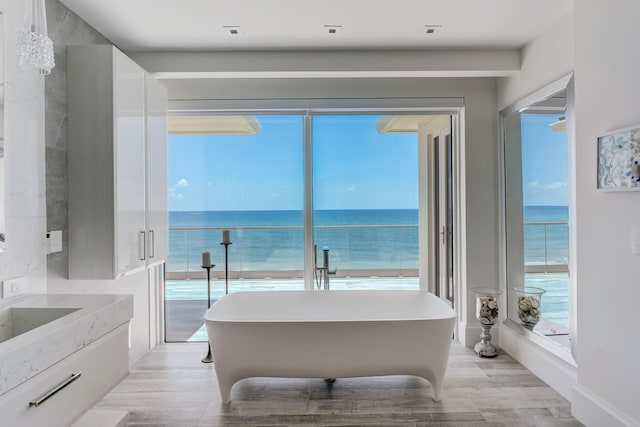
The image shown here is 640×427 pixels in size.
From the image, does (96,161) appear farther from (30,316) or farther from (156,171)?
(30,316)

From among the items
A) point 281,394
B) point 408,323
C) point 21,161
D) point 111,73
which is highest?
point 111,73

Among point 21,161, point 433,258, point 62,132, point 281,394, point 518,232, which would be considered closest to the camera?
point 21,161

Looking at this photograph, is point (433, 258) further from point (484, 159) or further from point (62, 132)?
point (62, 132)

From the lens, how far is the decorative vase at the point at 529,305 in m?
3.24

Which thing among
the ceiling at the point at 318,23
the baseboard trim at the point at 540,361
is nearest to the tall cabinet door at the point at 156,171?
the ceiling at the point at 318,23

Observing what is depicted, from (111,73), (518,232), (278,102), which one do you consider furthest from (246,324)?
(518,232)

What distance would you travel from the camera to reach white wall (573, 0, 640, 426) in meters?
2.04

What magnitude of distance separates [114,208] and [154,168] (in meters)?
0.68

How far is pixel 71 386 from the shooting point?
5.31ft

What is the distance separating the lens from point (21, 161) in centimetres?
220

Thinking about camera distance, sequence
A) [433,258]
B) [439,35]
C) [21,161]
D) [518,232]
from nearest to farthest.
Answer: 1. [21,161]
2. [439,35]
3. [518,232]
4. [433,258]

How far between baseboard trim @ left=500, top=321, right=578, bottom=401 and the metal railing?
602 millimetres

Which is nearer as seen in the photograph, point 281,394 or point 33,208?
point 33,208

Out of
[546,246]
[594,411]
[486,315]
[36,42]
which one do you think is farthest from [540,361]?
[36,42]
